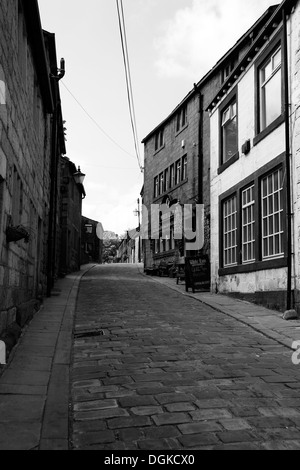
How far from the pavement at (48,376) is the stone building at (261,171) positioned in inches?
50.4

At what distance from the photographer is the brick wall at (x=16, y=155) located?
5.75 m

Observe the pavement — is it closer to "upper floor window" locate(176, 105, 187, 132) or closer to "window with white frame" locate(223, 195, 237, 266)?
"window with white frame" locate(223, 195, 237, 266)

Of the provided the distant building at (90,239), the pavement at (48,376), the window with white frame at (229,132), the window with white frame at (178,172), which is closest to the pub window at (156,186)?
the window with white frame at (178,172)

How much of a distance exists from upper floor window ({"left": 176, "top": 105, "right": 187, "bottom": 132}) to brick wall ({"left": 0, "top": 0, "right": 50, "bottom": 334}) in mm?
14646

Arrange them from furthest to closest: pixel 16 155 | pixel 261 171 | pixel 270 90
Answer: pixel 261 171, pixel 270 90, pixel 16 155

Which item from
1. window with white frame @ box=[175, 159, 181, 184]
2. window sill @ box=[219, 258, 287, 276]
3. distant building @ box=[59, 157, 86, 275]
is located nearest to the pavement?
window sill @ box=[219, 258, 287, 276]

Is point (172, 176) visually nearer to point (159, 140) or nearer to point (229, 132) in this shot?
point (159, 140)

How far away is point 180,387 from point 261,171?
780 cm

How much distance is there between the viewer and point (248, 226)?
41.4ft

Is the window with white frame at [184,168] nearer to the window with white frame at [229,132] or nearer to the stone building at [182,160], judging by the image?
the stone building at [182,160]

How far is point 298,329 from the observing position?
27.6ft

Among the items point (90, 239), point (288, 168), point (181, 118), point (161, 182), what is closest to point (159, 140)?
point (161, 182)

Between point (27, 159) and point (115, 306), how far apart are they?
4637mm

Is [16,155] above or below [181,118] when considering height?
below
